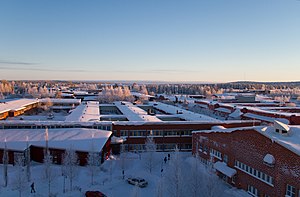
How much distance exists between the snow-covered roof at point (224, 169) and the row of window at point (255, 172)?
65 cm

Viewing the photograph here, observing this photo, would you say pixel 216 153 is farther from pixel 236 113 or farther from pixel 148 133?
pixel 236 113

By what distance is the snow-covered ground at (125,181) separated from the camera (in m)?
21.4

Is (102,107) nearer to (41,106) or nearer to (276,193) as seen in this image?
(41,106)

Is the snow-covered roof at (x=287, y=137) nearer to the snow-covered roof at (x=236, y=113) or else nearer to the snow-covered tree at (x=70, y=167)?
the snow-covered tree at (x=70, y=167)

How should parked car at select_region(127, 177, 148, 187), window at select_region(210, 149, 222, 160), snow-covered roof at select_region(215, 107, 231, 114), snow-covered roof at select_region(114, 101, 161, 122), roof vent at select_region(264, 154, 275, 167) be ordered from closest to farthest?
1. roof vent at select_region(264, 154, 275, 167)
2. parked car at select_region(127, 177, 148, 187)
3. window at select_region(210, 149, 222, 160)
4. snow-covered roof at select_region(114, 101, 161, 122)
5. snow-covered roof at select_region(215, 107, 231, 114)

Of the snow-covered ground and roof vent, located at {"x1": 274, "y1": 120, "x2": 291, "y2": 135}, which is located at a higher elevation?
roof vent, located at {"x1": 274, "y1": 120, "x2": 291, "y2": 135}

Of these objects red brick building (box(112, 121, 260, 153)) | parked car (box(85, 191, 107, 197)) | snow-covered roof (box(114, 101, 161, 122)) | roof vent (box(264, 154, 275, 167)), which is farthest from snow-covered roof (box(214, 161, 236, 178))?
snow-covered roof (box(114, 101, 161, 122))

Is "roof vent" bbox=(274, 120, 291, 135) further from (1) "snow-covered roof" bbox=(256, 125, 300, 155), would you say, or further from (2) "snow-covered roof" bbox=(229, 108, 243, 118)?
(2) "snow-covered roof" bbox=(229, 108, 243, 118)

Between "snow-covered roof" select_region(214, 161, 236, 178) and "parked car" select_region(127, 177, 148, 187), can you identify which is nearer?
"snow-covered roof" select_region(214, 161, 236, 178)

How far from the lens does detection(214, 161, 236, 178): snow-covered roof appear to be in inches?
Answer: 972

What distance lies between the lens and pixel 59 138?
32.1m

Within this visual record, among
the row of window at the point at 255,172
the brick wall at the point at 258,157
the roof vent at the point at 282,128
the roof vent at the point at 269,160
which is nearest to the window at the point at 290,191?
the brick wall at the point at 258,157

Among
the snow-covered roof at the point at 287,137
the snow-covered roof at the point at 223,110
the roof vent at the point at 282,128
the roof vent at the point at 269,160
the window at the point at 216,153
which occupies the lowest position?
the window at the point at 216,153

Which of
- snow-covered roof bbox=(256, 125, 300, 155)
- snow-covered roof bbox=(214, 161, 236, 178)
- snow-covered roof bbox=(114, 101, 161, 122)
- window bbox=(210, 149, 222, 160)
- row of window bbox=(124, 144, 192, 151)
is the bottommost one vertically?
row of window bbox=(124, 144, 192, 151)
